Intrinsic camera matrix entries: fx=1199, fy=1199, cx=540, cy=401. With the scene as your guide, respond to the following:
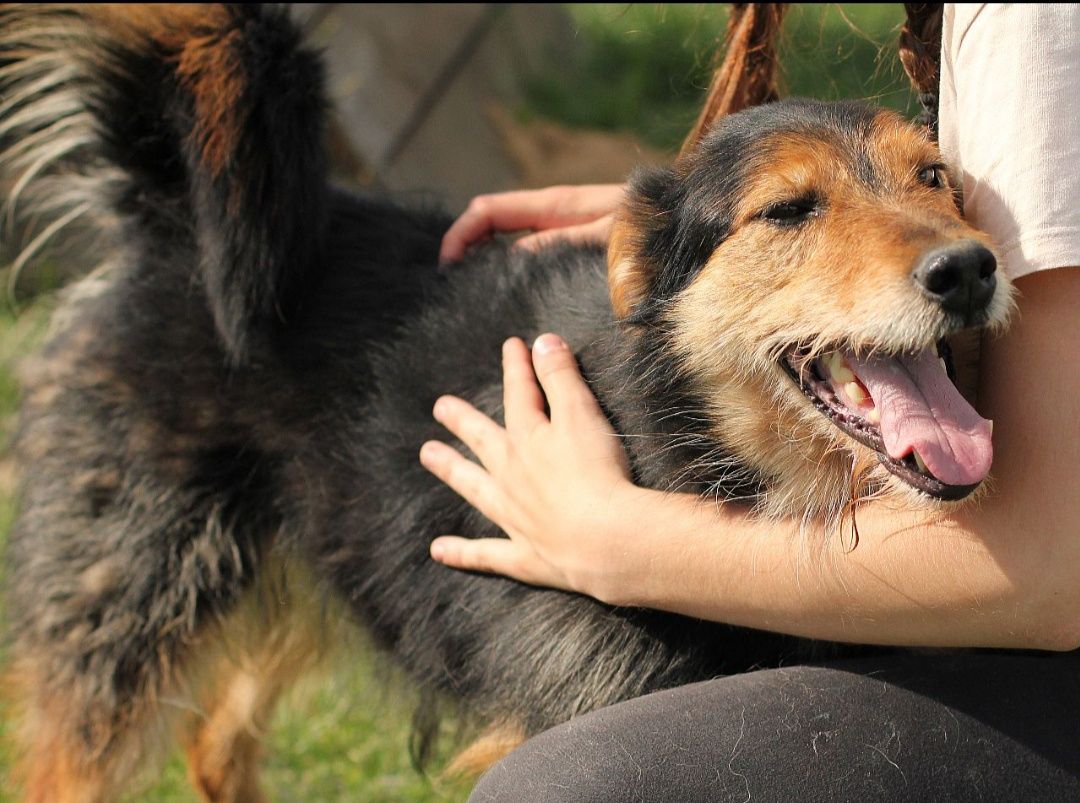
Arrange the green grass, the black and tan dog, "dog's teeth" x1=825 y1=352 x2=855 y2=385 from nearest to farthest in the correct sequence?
"dog's teeth" x1=825 y1=352 x2=855 y2=385 < the black and tan dog < the green grass

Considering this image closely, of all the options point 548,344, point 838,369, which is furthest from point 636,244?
point 838,369

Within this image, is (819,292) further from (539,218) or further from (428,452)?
(539,218)

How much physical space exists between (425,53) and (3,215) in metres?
2.98

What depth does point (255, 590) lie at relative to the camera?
3.24 metres

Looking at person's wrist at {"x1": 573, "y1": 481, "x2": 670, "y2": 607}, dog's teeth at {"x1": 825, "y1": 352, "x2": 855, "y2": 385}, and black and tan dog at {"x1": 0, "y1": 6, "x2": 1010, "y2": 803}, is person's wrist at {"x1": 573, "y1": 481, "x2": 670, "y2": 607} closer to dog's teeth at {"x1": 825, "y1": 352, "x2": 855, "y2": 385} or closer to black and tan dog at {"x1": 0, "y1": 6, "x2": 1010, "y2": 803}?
black and tan dog at {"x1": 0, "y1": 6, "x2": 1010, "y2": 803}

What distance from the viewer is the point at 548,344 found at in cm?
258

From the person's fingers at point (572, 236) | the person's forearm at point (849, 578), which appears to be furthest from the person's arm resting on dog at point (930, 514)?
the person's fingers at point (572, 236)

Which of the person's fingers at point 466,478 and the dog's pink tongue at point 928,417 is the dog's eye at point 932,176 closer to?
the dog's pink tongue at point 928,417

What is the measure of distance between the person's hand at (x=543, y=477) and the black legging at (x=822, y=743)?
0.32m

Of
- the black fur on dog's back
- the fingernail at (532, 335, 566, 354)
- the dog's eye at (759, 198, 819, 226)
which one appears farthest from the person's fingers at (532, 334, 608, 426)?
the dog's eye at (759, 198, 819, 226)

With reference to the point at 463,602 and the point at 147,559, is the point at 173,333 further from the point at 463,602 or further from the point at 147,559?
the point at 463,602

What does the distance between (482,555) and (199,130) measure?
1.29 m

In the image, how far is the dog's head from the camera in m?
1.99

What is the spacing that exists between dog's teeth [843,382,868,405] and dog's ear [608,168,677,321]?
18.1 inches
